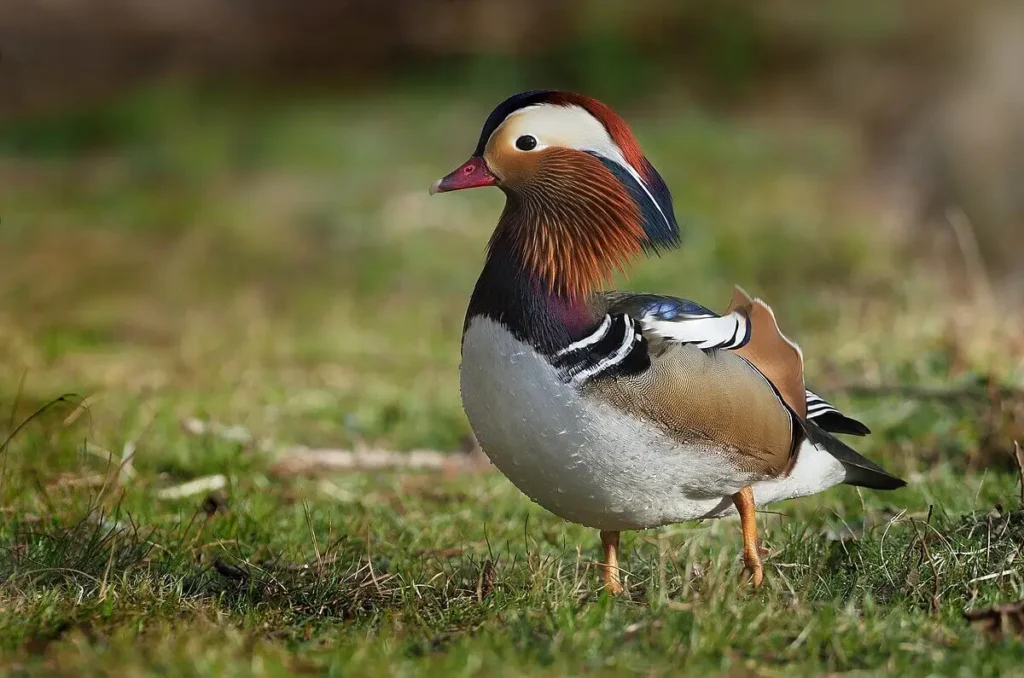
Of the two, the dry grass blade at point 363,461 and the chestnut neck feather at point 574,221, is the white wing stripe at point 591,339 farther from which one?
the dry grass blade at point 363,461

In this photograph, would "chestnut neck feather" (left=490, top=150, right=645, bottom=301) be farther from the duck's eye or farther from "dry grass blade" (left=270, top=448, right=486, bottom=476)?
"dry grass blade" (left=270, top=448, right=486, bottom=476)

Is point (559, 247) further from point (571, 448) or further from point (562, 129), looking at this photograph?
point (571, 448)

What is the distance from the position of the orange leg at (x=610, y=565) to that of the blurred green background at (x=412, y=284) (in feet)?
0.29

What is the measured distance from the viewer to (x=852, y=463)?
3764 mm

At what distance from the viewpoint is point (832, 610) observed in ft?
10.3

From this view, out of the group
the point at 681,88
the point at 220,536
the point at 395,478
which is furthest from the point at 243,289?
the point at 681,88

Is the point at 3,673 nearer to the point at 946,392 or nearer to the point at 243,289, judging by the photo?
the point at 946,392

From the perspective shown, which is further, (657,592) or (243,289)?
(243,289)

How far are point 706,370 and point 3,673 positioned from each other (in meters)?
1.79

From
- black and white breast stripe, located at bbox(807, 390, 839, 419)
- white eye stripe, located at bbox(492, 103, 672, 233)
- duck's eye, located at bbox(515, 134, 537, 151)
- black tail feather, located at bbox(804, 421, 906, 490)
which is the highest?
white eye stripe, located at bbox(492, 103, 672, 233)

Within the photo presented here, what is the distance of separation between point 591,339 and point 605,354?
0.17 feet

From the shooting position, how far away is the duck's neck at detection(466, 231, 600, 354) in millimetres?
3250

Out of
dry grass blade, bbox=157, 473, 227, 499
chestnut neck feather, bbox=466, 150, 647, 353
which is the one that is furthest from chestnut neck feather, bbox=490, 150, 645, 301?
dry grass blade, bbox=157, 473, 227, 499

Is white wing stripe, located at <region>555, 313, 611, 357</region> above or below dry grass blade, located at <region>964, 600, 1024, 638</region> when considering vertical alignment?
above
